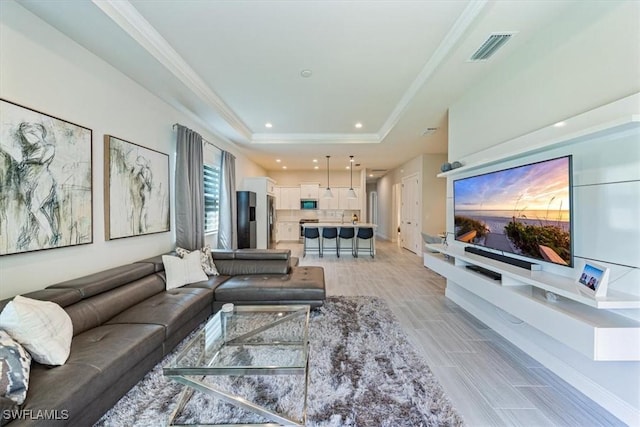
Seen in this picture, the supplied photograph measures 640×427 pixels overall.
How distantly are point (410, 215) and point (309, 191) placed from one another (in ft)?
12.4

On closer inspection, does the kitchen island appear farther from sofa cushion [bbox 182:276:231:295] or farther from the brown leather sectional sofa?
sofa cushion [bbox 182:276:231:295]

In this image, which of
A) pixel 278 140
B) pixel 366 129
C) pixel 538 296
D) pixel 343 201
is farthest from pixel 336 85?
pixel 343 201

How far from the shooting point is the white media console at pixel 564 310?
142 cm

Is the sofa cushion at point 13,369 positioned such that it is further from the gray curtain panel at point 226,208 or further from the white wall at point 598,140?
the gray curtain panel at point 226,208

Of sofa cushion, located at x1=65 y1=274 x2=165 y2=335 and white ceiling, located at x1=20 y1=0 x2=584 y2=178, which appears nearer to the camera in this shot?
sofa cushion, located at x1=65 y1=274 x2=165 y2=335

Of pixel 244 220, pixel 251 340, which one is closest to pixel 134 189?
pixel 251 340

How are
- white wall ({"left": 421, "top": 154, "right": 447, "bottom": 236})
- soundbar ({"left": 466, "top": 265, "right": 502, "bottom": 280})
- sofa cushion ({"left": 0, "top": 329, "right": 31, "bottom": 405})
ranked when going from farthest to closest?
white wall ({"left": 421, "top": 154, "right": 447, "bottom": 236}) < soundbar ({"left": 466, "top": 265, "right": 502, "bottom": 280}) < sofa cushion ({"left": 0, "top": 329, "right": 31, "bottom": 405})

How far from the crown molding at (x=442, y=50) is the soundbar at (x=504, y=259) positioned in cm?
210

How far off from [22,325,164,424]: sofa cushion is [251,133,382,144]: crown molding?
4602 mm

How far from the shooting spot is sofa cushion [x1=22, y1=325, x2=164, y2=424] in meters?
1.24

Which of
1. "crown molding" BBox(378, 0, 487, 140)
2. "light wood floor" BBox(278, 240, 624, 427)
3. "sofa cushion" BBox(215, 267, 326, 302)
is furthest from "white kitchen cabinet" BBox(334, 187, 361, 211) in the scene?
"sofa cushion" BBox(215, 267, 326, 302)

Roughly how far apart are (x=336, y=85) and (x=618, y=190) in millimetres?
2994

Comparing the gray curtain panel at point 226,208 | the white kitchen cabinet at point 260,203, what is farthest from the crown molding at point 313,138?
the white kitchen cabinet at point 260,203

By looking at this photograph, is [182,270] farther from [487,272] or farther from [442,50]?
[442,50]
